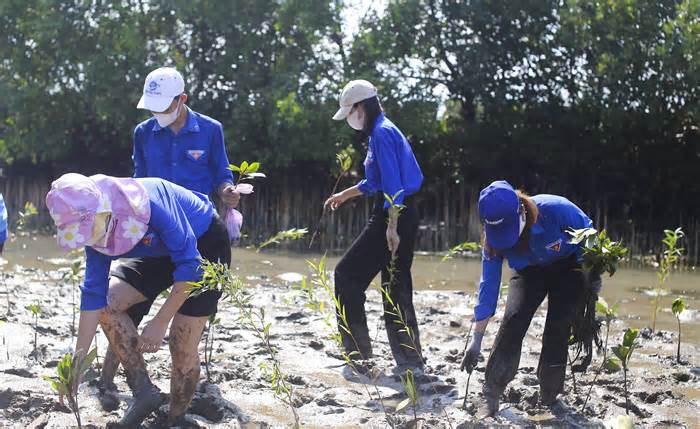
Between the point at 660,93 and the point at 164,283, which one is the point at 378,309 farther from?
the point at 660,93

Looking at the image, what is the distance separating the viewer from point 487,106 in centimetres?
1731

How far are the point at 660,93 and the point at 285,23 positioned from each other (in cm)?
739

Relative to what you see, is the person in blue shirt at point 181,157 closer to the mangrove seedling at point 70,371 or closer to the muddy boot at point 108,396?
the muddy boot at point 108,396

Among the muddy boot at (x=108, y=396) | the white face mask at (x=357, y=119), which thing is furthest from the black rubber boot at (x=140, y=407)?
the white face mask at (x=357, y=119)

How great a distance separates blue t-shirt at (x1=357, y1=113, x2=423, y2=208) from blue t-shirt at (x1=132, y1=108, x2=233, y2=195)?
1.02 meters

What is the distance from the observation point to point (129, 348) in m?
4.22

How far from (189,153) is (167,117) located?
279mm

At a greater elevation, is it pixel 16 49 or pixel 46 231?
pixel 16 49

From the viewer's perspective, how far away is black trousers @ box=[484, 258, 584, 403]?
4.79 m

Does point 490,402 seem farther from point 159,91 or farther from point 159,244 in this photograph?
point 159,91

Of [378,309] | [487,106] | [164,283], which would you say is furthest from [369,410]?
[487,106]

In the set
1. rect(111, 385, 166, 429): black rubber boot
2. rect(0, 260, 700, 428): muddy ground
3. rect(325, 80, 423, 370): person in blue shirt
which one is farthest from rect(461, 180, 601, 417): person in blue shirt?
rect(111, 385, 166, 429): black rubber boot

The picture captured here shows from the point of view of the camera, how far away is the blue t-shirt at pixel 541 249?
4.66 meters

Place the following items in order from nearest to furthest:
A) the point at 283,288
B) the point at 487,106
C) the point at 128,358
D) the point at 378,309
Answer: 1. the point at 128,358
2. the point at 378,309
3. the point at 283,288
4. the point at 487,106
